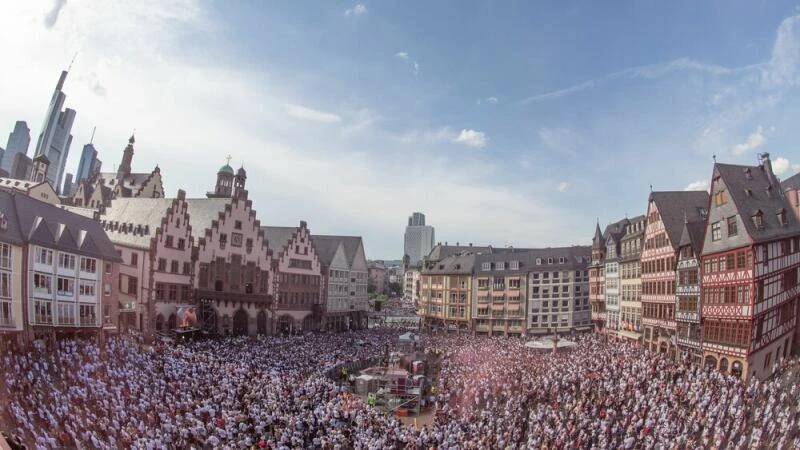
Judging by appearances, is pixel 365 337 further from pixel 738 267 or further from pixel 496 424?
pixel 738 267

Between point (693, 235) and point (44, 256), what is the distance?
33872mm

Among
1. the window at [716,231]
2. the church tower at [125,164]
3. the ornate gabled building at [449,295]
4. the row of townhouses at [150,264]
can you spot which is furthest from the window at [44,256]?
the ornate gabled building at [449,295]

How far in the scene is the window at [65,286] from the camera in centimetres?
2075

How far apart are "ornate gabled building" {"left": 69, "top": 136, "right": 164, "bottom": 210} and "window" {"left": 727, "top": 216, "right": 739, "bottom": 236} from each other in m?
29.4

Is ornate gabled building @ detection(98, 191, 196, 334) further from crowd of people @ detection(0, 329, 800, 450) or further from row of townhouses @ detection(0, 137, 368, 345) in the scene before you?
crowd of people @ detection(0, 329, 800, 450)

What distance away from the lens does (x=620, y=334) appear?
5228 cm

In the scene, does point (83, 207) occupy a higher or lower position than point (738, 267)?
higher

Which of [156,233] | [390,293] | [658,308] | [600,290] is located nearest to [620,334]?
[600,290]

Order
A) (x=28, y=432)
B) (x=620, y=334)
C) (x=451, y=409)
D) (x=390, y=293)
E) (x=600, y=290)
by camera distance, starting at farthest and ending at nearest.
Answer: (x=390, y=293), (x=600, y=290), (x=620, y=334), (x=451, y=409), (x=28, y=432)

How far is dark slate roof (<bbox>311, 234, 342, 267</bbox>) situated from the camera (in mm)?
75562

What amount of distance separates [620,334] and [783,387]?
30650 mm

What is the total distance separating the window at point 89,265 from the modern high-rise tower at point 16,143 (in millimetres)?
4854

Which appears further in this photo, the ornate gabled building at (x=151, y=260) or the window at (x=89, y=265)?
the ornate gabled building at (x=151, y=260)

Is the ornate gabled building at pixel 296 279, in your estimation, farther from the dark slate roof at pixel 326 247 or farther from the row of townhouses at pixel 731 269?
the row of townhouses at pixel 731 269
